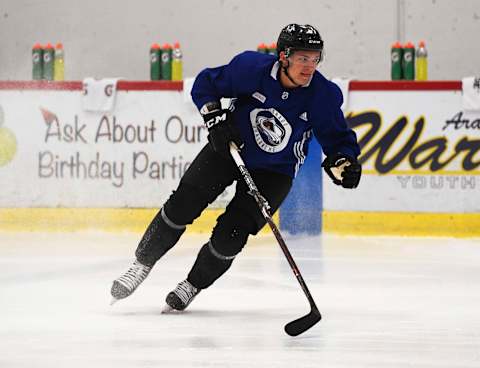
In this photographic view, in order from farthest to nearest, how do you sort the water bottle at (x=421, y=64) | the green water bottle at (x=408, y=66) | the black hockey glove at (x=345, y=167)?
the water bottle at (x=421, y=64) < the green water bottle at (x=408, y=66) < the black hockey glove at (x=345, y=167)

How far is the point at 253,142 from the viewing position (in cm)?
412

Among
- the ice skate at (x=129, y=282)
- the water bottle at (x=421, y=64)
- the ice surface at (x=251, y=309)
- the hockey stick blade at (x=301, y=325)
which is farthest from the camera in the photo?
the water bottle at (x=421, y=64)

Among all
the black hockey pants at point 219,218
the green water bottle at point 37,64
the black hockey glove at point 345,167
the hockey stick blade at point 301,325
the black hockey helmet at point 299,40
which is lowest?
the hockey stick blade at point 301,325

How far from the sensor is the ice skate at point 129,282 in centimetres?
421

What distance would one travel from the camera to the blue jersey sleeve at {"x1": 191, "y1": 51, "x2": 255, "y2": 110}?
408cm

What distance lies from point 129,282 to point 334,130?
934 mm

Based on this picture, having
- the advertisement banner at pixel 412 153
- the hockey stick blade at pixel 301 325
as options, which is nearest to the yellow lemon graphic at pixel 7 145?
the advertisement banner at pixel 412 153

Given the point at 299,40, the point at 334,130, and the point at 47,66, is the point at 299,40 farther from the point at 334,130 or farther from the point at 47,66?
the point at 47,66

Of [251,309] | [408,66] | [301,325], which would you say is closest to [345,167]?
[301,325]

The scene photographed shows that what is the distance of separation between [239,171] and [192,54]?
18.5 feet

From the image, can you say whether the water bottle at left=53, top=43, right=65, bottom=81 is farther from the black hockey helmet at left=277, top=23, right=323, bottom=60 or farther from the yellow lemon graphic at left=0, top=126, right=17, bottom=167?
the black hockey helmet at left=277, top=23, right=323, bottom=60

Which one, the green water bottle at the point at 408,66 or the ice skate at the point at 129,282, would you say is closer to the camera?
the ice skate at the point at 129,282

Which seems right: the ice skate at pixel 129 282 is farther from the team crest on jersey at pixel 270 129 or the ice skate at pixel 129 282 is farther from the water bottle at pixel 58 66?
the water bottle at pixel 58 66

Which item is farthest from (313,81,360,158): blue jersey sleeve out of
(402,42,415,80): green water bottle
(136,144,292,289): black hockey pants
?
(402,42,415,80): green water bottle
